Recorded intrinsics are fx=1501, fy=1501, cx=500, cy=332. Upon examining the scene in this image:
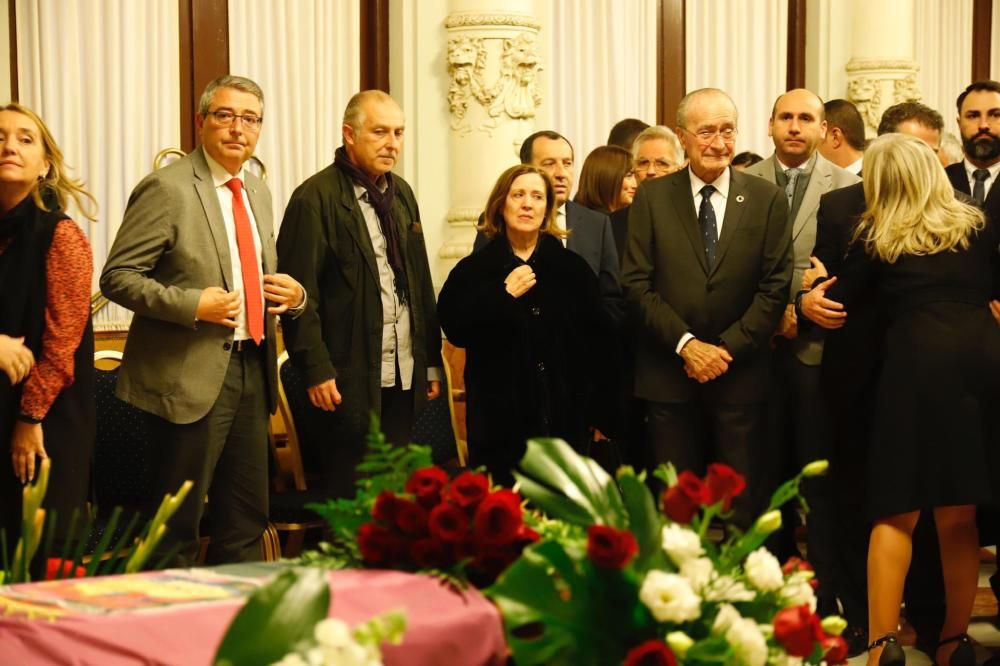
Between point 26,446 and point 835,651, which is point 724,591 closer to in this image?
point 835,651

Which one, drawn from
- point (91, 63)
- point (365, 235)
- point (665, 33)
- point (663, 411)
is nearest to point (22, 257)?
point (365, 235)

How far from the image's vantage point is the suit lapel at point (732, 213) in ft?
15.9

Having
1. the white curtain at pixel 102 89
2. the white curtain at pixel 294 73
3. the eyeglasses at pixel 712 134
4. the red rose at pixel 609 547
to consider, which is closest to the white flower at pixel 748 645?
the red rose at pixel 609 547

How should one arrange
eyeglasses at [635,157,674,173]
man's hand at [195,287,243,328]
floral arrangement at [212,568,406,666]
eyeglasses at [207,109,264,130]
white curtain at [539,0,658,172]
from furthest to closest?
white curtain at [539,0,658,172] < eyeglasses at [635,157,674,173] < eyeglasses at [207,109,264,130] < man's hand at [195,287,243,328] < floral arrangement at [212,568,406,666]

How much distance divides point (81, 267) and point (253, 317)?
60cm

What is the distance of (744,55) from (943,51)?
1622 mm

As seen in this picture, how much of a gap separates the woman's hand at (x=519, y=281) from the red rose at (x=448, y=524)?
2.95m

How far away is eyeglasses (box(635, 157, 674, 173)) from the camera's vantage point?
6.05 metres

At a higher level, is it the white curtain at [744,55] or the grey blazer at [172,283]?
the white curtain at [744,55]

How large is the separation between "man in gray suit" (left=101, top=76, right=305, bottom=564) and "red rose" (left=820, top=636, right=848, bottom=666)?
2.52m

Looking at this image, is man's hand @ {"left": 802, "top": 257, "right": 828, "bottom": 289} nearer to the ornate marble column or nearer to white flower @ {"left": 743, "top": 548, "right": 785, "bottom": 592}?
the ornate marble column

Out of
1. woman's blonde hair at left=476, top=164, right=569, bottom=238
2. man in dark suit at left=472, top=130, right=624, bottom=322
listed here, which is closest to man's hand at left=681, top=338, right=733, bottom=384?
man in dark suit at left=472, top=130, right=624, bottom=322

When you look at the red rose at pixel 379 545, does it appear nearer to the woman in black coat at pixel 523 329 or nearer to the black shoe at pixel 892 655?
the black shoe at pixel 892 655

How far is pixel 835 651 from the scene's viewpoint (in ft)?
5.89
